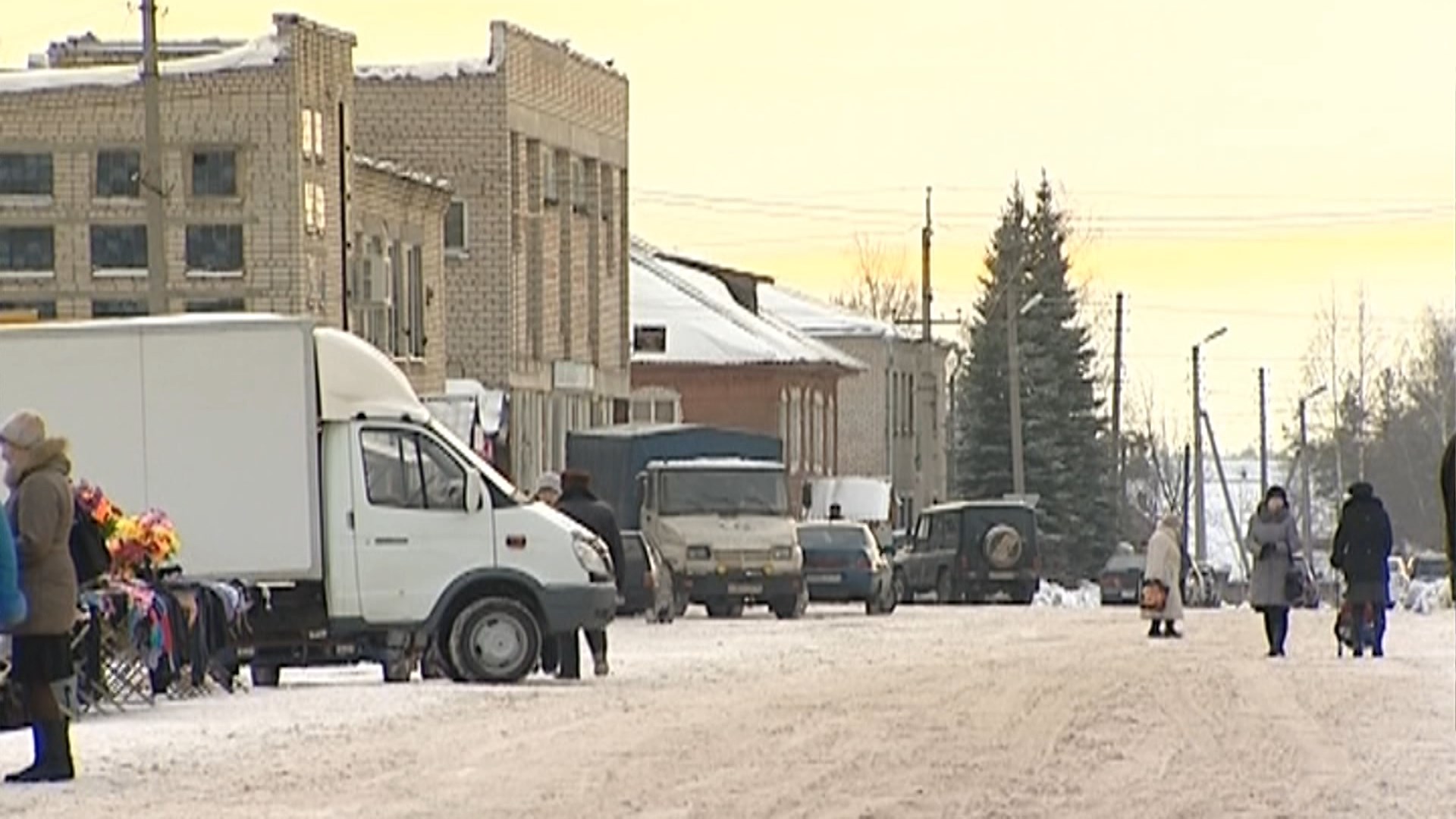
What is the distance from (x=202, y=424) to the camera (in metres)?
30.5

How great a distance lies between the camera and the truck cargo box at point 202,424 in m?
30.3

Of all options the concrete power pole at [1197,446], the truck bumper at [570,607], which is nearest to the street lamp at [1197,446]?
the concrete power pole at [1197,446]

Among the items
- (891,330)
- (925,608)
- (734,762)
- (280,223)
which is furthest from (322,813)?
(891,330)

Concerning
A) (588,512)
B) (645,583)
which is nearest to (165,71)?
(645,583)

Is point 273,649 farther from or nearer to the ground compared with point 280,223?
nearer to the ground

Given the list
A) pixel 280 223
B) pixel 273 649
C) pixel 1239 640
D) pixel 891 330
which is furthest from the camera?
pixel 891 330

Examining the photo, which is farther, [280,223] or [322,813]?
[280,223]

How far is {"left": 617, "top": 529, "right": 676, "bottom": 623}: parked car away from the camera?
46.7m

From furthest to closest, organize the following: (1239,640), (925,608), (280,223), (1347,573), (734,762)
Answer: (925,608) → (280,223) → (1239,640) → (1347,573) → (734,762)

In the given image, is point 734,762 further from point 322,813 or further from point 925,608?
point 925,608

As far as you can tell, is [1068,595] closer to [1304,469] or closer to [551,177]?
[551,177]

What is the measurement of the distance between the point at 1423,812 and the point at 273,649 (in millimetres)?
14244

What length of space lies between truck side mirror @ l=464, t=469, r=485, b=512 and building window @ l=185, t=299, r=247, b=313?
96.4ft

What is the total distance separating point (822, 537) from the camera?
6019 cm
